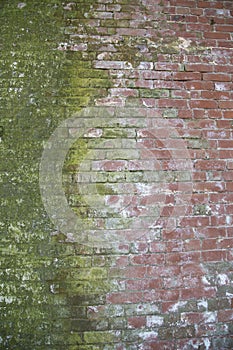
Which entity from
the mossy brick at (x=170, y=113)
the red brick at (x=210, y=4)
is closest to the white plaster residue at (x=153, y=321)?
the mossy brick at (x=170, y=113)

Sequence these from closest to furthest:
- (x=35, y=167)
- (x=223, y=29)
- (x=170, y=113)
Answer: (x=35, y=167), (x=170, y=113), (x=223, y=29)

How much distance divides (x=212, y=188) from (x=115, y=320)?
99 centimetres

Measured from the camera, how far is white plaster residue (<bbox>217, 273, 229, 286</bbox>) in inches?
74.7

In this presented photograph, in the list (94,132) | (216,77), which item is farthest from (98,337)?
(216,77)

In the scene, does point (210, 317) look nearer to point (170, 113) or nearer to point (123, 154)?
point (123, 154)

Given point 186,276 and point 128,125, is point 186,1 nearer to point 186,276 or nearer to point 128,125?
point 128,125

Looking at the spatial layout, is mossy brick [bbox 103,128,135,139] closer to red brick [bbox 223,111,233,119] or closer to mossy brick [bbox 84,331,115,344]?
red brick [bbox 223,111,233,119]

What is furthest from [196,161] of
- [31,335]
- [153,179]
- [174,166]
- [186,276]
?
[31,335]

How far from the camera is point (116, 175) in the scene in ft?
6.34

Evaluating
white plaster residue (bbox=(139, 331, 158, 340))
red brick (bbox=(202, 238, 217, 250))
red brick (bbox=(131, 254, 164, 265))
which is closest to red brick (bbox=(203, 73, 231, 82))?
red brick (bbox=(202, 238, 217, 250))

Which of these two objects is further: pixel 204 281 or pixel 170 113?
pixel 170 113

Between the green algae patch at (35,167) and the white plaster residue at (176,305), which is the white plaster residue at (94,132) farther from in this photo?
the white plaster residue at (176,305)

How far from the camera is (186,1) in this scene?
2.16 m

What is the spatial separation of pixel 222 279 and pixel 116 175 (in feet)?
2.98
